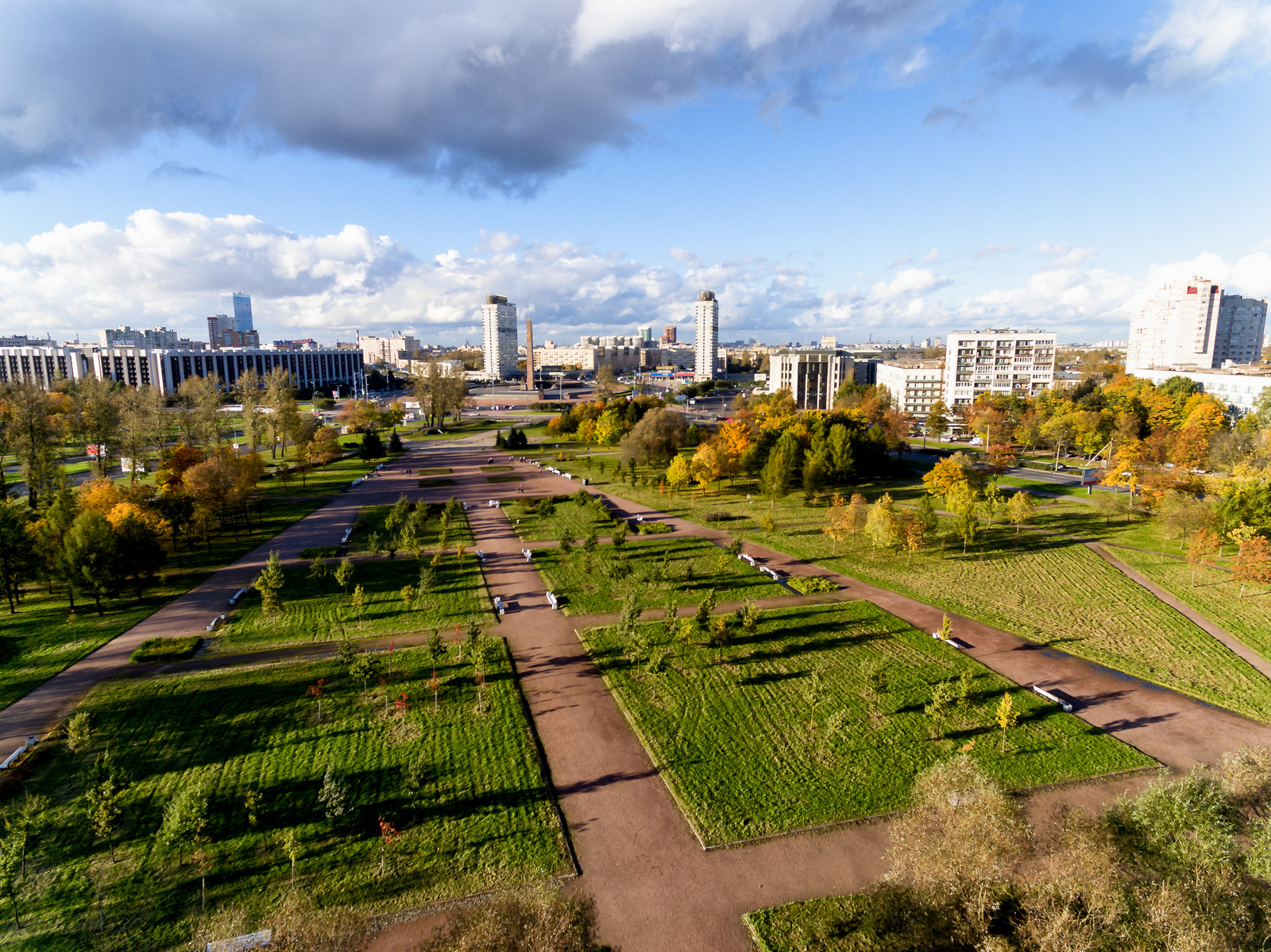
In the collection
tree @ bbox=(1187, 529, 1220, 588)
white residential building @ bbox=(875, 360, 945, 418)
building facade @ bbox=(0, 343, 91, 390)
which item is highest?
building facade @ bbox=(0, 343, 91, 390)

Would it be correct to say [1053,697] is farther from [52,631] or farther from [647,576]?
[52,631]

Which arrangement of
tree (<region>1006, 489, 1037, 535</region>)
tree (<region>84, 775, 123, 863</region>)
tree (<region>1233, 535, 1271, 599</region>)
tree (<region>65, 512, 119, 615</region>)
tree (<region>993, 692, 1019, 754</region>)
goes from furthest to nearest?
tree (<region>1006, 489, 1037, 535</region>) < tree (<region>1233, 535, 1271, 599</region>) < tree (<region>65, 512, 119, 615</region>) < tree (<region>993, 692, 1019, 754</region>) < tree (<region>84, 775, 123, 863</region>)

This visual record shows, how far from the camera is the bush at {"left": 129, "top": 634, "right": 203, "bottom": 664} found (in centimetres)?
2499

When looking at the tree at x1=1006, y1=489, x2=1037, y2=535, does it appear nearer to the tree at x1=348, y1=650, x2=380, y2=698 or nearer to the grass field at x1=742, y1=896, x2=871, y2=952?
the grass field at x1=742, y1=896, x2=871, y2=952

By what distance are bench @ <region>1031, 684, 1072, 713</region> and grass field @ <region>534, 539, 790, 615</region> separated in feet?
38.5

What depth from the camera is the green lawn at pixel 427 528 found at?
40906 millimetres

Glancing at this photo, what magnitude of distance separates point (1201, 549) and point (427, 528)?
153 feet

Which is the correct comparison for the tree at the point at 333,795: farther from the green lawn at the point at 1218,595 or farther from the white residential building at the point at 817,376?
the white residential building at the point at 817,376

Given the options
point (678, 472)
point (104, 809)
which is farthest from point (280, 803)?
point (678, 472)

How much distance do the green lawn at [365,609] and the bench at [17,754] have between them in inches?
258

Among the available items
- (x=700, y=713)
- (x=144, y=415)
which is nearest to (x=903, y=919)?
(x=700, y=713)

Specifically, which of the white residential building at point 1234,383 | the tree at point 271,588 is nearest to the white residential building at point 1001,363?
the white residential building at point 1234,383

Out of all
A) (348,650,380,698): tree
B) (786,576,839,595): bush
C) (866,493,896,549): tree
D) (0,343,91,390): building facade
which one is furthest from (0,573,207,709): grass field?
(0,343,91,390): building facade

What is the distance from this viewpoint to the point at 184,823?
1426 centimetres
